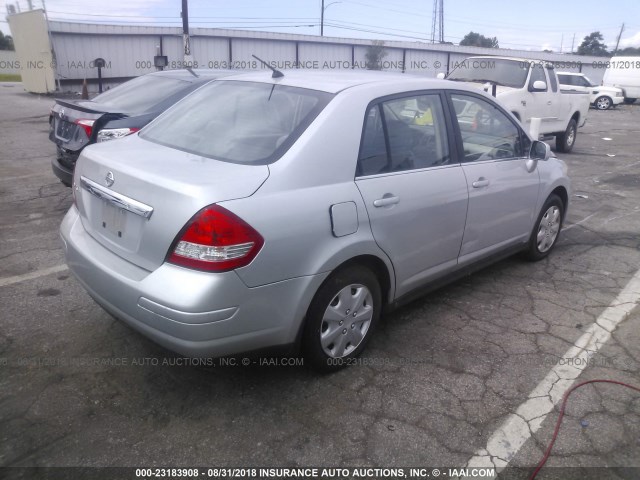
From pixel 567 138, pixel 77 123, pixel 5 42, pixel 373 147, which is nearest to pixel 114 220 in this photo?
pixel 373 147

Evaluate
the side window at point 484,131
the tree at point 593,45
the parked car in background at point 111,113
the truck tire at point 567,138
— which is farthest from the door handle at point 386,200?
the tree at point 593,45

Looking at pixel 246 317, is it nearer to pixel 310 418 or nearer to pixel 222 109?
pixel 310 418

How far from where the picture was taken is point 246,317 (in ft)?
8.30

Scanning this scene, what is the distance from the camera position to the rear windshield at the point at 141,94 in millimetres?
6082

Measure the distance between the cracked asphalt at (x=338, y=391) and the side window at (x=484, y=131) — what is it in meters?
1.15

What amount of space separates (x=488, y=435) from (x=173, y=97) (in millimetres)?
5094

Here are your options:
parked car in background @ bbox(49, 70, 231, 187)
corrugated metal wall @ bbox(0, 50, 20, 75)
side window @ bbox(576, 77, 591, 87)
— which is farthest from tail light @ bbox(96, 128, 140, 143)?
corrugated metal wall @ bbox(0, 50, 20, 75)

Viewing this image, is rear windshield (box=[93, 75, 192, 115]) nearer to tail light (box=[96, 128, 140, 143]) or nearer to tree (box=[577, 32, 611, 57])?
tail light (box=[96, 128, 140, 143])

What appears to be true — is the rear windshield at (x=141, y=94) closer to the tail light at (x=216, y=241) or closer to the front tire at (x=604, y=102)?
the tail light at (x=216, y=241)

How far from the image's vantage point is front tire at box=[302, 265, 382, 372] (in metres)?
2.86

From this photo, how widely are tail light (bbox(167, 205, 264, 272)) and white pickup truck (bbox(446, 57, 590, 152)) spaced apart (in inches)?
313

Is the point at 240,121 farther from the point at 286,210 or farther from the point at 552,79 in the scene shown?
the point at 552,79

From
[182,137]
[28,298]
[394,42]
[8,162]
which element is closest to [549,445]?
[182,137]

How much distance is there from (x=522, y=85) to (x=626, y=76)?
2177cm
